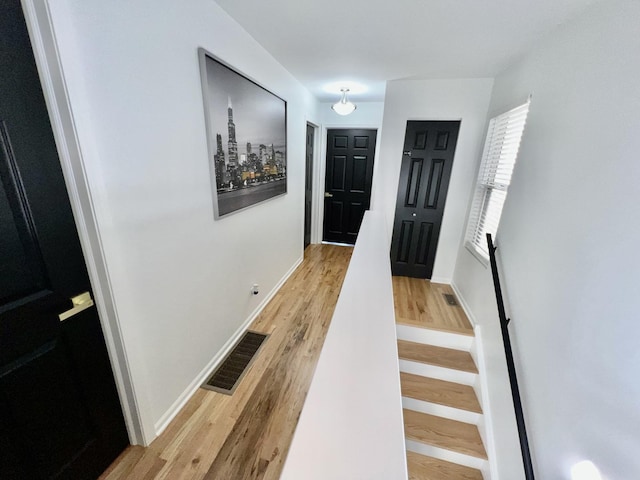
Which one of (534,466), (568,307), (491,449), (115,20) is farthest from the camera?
(491,449)

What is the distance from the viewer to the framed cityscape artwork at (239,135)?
1.59 meters

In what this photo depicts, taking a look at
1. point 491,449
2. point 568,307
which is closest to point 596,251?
point 568,307

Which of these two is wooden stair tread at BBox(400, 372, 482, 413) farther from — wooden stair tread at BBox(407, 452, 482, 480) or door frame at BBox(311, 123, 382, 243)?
door frame at BBox(311, 123, 382, 243)

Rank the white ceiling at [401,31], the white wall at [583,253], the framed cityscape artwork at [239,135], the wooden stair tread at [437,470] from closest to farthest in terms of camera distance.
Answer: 1. the white wall at [583,253]
2. the white ceiling at [401,31]
3. the framed cityscape artwork at [239,135]
4. the wooden stair tread at [437,470]

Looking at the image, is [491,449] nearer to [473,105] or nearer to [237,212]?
[237,212]

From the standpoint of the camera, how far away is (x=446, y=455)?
6.04 ft

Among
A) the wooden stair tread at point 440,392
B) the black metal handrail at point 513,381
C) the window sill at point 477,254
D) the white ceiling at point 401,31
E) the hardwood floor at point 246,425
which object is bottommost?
the wooden stair tread at point 440,392

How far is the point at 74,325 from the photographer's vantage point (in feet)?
3.49

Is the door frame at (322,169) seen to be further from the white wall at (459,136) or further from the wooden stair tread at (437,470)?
the wooden stair tread at (437,470)

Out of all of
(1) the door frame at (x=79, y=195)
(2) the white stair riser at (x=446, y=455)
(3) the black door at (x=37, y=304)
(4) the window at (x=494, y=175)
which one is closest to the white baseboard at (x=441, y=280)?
(4) the window at (x=494, y=175)

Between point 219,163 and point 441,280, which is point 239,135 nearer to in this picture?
point 219,163

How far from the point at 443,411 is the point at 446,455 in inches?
10.9

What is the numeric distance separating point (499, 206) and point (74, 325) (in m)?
3.03

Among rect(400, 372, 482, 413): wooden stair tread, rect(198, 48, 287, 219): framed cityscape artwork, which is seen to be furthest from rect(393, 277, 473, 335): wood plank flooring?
rect(198, 48, 287, 219): framed cityscape artwork
